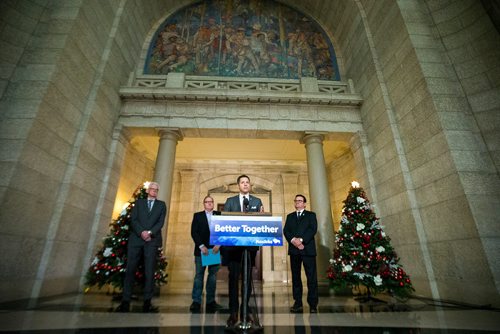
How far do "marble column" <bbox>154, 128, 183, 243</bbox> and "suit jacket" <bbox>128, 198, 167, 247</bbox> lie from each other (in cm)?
297

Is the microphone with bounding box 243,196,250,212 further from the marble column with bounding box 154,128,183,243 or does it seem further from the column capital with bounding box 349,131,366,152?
the column capital with bounding box 349,131,366,152

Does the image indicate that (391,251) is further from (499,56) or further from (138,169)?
(138,169)

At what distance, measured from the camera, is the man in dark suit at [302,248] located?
3.96 meters

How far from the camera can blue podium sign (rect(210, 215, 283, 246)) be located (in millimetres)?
2385

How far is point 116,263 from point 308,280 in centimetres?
439

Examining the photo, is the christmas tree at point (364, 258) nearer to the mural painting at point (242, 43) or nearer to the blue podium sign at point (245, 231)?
the blue podium sign at point (245, 231)

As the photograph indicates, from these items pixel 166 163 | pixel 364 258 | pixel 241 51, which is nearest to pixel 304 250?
pixel 364 258

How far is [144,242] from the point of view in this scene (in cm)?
415

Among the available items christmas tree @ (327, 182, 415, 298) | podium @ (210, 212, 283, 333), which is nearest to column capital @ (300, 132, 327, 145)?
christmas tree @ (327, 182, 415, 298)

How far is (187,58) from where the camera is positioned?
1010 cm

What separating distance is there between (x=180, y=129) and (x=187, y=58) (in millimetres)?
3891

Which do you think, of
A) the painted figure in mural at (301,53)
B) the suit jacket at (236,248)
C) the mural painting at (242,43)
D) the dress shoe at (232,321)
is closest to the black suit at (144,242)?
the suit jacket at (236,248)

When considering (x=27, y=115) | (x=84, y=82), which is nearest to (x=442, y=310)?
(x=27, y=115)

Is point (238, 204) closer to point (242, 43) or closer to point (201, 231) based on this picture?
point (201, 231)
